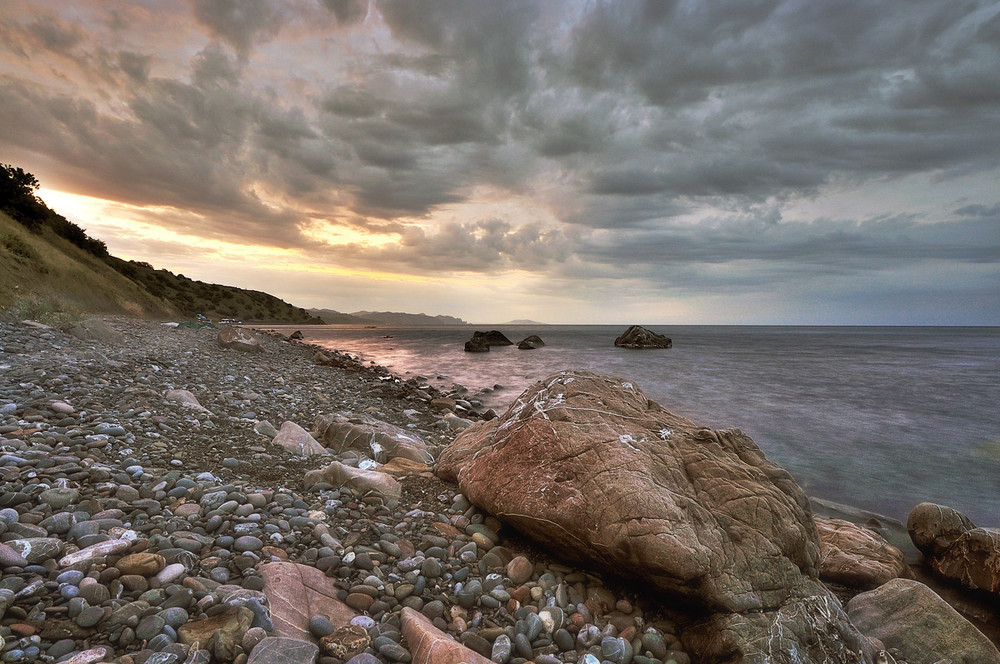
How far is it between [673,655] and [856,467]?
33.0ft

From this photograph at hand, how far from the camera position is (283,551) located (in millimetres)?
3441

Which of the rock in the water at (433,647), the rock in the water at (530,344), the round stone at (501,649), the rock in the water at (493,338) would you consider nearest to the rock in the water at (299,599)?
the rock in the water at (433,647)

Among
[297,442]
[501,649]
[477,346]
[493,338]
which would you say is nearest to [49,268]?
[477,346]

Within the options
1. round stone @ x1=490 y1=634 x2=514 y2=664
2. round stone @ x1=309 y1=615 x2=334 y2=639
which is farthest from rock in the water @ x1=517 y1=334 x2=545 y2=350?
round stone @ x1=309 y1=615 x2=334 y2=639

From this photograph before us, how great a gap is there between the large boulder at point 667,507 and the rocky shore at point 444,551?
0.02m

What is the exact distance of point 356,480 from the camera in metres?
4.85

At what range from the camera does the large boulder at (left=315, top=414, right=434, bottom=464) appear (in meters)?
6.44

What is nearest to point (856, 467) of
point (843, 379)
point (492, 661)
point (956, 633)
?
point (956, 633)

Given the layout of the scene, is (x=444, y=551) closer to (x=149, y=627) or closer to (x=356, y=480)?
(x=356, y=480)

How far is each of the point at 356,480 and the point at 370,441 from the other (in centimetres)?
192

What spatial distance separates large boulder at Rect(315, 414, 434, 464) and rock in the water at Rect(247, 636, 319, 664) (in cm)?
373

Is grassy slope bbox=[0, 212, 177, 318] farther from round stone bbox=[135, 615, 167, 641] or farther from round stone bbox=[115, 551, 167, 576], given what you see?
round stone bbox=[135, 615, 167, 641]

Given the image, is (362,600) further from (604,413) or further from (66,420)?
(66,420)

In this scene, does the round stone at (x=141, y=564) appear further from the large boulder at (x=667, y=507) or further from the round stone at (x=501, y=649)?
the large boulder at (x=667, y=507)
